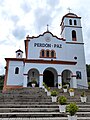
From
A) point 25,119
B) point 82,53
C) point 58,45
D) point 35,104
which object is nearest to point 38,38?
point 58,45

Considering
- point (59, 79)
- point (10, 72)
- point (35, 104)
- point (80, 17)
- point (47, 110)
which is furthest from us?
point (80, 17)

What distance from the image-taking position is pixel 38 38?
80.7 feet

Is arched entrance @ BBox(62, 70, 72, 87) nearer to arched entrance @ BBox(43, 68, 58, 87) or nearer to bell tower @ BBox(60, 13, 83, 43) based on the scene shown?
arched entrance @ BBox(43, 68, 58, 87)

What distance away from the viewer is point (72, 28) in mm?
26844

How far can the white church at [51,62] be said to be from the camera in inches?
843

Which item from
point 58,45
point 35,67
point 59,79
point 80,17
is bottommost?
point 59,79

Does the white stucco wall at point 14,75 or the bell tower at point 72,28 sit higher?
the bell tower at point 72,28

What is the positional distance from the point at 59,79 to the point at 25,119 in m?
14.0

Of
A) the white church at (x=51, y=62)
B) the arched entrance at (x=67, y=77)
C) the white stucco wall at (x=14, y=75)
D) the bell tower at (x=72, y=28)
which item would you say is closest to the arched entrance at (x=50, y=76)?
the white church at (x=51, y=62)

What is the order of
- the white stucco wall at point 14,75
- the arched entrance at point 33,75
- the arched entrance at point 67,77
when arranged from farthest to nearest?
the arched entrance at point 33,75
the white stucco wall at point 14,75
the arched entrance at point 67,77

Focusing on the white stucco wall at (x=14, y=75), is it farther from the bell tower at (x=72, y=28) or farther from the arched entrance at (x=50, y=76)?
the bell tower at (x=72, y=28)

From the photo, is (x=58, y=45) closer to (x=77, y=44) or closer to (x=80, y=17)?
(x=77, y=44)

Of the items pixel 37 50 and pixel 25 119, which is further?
pixel 37 50

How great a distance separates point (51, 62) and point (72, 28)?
27.9 ft
